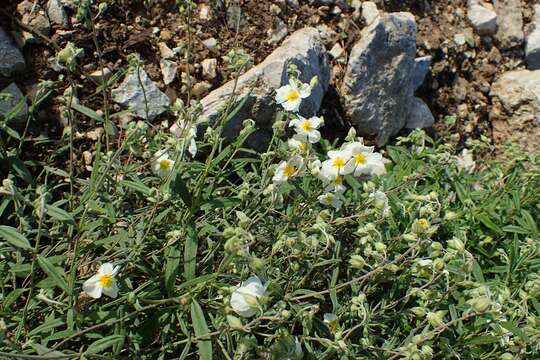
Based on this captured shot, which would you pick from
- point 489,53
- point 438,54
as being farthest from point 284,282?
point 489,53

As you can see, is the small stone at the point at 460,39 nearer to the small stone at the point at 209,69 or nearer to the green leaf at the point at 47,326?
the small stone at the point at 209,69

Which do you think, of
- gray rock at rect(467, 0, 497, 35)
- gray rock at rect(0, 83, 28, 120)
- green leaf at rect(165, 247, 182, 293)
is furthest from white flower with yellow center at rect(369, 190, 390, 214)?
gray rock at rect(467, 0, 497, 35)

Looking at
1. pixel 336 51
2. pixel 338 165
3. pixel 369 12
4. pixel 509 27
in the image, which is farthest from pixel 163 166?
pixel 509 27

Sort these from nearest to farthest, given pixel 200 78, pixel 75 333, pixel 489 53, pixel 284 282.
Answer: pixel 75 333, pixel 284 282, pixel 200 78, pixel 489 53

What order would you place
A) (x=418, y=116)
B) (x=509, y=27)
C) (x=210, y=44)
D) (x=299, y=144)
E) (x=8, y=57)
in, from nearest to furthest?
(x=299, y=144) → (x=8, y=57) → (x=210, y=44) → (x=418, y=116) → (x=509, y=27)

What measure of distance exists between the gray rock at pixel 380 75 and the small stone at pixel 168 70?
1.49m

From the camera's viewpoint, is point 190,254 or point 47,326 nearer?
point 47,326

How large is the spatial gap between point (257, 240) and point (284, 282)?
Result: 0.29 metres

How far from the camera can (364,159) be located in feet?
10.7

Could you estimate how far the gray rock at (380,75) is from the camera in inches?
202

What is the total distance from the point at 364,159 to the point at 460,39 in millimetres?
3376

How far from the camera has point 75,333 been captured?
2691mm

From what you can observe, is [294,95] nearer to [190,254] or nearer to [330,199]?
[330,199]

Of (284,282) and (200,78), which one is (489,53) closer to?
(200,78)
